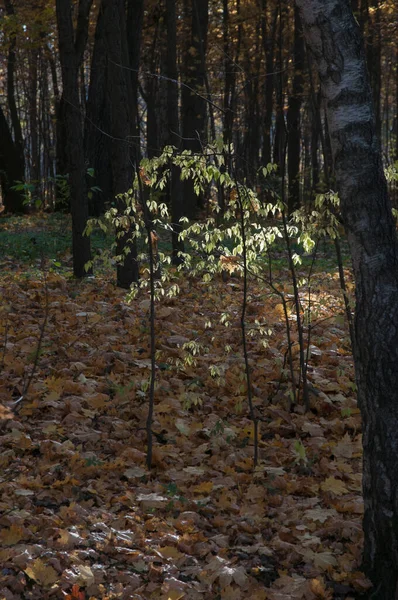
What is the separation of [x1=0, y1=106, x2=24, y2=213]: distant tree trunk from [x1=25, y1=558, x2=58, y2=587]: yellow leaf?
1606 centimetres

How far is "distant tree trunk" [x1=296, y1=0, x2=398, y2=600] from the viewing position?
3.43 m

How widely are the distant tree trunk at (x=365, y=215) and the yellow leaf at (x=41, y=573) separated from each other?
175 centimetres

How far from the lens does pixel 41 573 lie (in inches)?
131

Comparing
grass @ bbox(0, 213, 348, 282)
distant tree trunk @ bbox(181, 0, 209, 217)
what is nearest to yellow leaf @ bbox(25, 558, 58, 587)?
grass @ bbox(0, 213, 348, 282)

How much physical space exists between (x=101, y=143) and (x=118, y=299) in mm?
7544

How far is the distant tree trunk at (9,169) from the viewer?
18.5 meters

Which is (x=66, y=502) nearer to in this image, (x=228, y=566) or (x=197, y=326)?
(x=228, y=566)

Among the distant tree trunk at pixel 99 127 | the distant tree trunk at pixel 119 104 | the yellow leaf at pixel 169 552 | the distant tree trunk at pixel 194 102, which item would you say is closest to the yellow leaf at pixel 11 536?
the yellow leaf at pixel 169 552

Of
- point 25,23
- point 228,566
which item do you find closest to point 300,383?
point 228,566

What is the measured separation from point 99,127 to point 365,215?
13102 millimetres

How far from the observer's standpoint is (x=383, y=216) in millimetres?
3443

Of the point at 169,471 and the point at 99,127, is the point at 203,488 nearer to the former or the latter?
the point at 169,471

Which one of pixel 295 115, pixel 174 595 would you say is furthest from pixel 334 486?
pixel 295 115

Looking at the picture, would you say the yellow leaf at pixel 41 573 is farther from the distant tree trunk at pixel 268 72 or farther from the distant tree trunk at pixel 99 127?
the distant tree trunk at pixel 268 72
